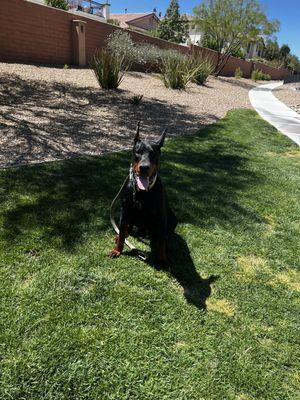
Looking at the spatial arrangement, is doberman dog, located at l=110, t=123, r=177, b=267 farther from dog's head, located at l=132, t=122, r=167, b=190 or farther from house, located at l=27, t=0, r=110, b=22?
house, located at l=27, t=0, r=110, b=22

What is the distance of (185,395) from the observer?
2.09 m

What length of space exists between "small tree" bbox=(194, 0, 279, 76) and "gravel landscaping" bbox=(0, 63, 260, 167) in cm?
1524

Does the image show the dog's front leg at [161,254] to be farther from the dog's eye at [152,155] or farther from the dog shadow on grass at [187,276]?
the dog's eye at [152,155]

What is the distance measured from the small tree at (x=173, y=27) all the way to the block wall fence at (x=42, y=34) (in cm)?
2342

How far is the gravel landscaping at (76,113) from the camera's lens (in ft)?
19.9

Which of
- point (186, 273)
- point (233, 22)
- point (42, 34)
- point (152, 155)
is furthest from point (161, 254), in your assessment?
point (233, 22)

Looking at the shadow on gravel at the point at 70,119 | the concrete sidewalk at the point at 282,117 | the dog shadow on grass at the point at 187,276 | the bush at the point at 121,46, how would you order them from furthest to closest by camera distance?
the bush at the point at 121,46 → the concrete sidewalk at the point at 282,117 → the shadow on gravel at the point at 70,119 → the dog shadow on grass at the point at 187,276

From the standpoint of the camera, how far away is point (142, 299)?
110 inches

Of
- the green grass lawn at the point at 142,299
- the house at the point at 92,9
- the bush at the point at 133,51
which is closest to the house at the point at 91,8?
the house at the point at 92,9

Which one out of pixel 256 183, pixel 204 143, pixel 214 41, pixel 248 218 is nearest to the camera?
pixel 248 218

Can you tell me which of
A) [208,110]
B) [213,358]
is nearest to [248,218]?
[213,358]

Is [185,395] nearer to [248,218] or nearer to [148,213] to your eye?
[148,213]

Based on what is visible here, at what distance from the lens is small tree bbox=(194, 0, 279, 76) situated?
25.5 m

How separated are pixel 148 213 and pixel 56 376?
4.43 ft
